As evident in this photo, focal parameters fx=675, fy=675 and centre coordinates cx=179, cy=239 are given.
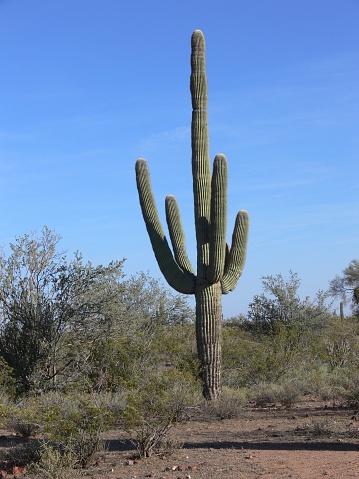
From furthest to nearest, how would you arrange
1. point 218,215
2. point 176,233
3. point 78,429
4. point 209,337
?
point 176,233, point 209,337, point 218,215, point 78,429

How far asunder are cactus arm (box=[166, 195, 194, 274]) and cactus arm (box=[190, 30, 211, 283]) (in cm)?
41

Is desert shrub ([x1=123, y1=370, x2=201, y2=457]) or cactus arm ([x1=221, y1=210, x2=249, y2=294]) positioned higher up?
cactus arm ([x1=221, y1=210, x2=249, y2=294])

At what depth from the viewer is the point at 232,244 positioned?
498 inches

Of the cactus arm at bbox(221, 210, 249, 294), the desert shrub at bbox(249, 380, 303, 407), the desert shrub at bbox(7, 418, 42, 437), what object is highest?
the cactus arm at bbox(221, 210, 249, 294)

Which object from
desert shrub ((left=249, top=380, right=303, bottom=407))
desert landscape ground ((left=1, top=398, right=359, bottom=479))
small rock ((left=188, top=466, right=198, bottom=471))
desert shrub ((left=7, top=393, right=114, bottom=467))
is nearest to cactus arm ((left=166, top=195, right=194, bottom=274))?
desert shrub ((left=249, top=380, right=303, bottom=407))

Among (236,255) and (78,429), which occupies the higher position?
(236,255)

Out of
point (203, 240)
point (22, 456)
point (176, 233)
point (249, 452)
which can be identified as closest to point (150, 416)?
point (249, 452)

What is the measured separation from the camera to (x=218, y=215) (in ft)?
39.0

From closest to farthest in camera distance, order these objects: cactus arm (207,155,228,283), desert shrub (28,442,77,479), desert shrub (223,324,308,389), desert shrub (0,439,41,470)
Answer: desert shrub (28,442,77,479) < desert shrub (0,439,41,470) < cactus arm (207,155,228,283) < desert shrub (223,324,308,389)

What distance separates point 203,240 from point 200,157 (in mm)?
1549

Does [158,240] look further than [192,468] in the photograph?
Yes

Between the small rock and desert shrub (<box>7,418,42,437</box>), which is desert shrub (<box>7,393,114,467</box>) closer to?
the small rock

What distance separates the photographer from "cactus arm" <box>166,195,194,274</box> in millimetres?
12797

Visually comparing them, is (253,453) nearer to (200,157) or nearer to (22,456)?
(22,456)
